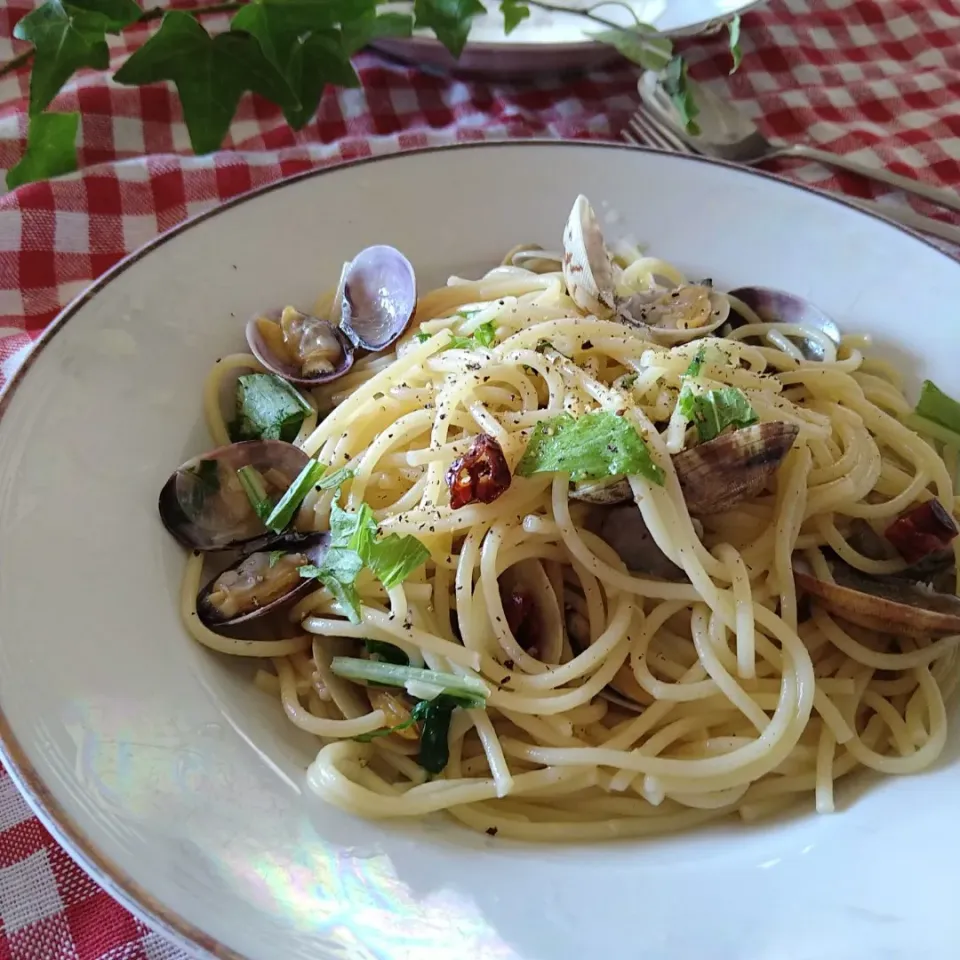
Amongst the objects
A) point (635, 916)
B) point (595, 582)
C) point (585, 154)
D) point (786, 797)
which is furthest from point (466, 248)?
point (635, 916)

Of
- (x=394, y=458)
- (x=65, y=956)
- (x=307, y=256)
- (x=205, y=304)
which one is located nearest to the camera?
(x=65, y=956)

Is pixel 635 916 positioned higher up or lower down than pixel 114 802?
lower down

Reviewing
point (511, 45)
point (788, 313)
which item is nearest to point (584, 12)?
point (511, 45)

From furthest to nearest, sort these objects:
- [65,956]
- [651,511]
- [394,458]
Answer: [394,458] → [651,511] → [65,956]

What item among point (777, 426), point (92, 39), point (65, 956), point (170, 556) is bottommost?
point (65, 956)

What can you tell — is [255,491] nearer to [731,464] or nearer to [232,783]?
[232,783]

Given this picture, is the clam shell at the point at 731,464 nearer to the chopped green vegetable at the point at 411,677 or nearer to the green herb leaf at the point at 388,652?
the chopped green vegetable at the point at 411,677

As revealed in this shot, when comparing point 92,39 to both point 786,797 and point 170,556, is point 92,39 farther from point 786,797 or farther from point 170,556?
point 786,797
